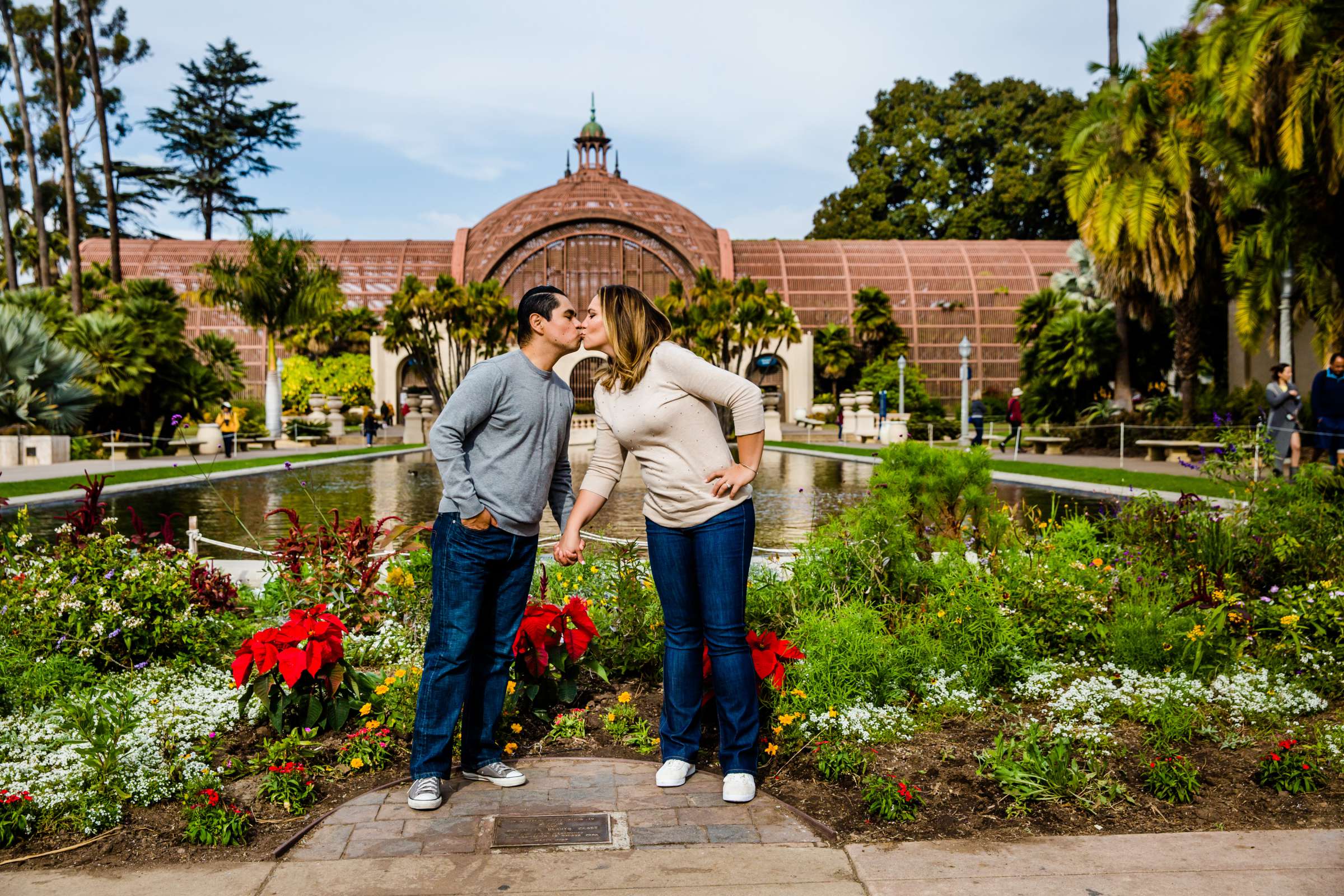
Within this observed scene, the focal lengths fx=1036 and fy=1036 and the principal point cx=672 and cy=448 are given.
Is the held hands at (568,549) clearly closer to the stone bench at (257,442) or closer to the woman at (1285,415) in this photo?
the woman at (1285,415)

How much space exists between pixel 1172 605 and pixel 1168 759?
1.54 meters

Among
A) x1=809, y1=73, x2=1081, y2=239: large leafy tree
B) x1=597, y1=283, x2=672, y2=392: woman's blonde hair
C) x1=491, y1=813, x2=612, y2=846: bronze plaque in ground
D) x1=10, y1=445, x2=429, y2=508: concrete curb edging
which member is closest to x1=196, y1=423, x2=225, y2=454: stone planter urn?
x1=10, y1=445, x2=429, y2=508: concrete curb edging

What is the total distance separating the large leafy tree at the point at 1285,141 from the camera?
51.9ft

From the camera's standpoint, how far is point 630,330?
3.50m

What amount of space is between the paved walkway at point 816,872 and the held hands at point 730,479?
43.0 inches

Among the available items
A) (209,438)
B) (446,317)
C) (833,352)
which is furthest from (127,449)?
(833,352)

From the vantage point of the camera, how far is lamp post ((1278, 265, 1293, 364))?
1752 centimetres

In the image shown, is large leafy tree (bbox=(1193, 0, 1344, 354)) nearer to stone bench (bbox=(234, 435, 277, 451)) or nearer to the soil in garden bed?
the soil in garden bed

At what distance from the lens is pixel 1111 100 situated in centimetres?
2316

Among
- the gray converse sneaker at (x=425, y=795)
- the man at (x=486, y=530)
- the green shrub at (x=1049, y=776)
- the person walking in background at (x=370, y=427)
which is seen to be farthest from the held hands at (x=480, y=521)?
the person walking in background at (x=370, y=427)

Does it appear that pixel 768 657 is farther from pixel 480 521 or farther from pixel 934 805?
Answer: pixel 480 521

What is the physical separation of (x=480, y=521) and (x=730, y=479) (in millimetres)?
836

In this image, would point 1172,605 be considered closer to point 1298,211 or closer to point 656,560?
point 656,560

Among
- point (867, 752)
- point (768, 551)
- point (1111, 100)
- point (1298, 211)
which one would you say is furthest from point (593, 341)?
point (1111, 100)
